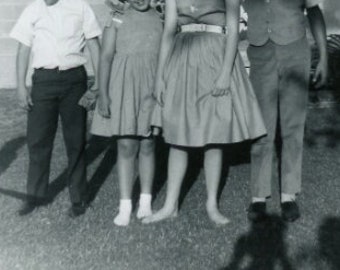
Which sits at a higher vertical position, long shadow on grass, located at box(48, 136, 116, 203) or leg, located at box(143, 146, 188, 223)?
leg, located at box(143, 146, 188, 223)

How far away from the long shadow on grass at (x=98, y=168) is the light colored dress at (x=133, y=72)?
1.05 metres

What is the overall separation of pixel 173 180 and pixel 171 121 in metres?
0.49

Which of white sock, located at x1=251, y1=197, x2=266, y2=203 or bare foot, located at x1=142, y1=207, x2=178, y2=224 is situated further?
white sock, located at x1=251, y1=197, x2=266, y2=203

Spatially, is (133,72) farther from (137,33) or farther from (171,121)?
(171,121)

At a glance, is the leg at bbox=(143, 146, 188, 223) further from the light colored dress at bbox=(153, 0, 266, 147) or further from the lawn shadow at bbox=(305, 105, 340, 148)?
the lawn shadow at bbox=(305, 105, 340, 148)

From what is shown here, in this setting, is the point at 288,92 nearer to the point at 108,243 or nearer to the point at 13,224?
the point at 108,243

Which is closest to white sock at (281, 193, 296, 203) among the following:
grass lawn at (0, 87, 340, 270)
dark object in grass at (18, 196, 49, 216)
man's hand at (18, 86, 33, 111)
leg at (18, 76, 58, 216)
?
grass lawn at (0, 87, 340, 270)

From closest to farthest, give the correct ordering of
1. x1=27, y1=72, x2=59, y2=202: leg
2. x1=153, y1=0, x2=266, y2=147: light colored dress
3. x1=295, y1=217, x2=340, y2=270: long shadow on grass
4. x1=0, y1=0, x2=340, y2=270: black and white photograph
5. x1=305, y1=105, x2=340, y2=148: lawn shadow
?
x1=295, y1=217, x2=340, y2=270: long shadow on grass < x1=0, y1=0, x2=340, y2=270: black and white photograph < x1=153, y1=0, x2=266, y2=147: light colored dress < x1=27, y1=72, x2=59, y2=202: leg < x1=305, y1=105, x2=340, y2=148: lawn shadow

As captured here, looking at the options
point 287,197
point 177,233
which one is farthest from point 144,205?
point 287,197

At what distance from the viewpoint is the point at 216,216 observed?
4.70m

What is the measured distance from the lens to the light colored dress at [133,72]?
14.5ft

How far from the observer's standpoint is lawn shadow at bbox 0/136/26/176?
637 cm

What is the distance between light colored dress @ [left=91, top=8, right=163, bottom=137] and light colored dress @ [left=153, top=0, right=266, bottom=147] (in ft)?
0.44

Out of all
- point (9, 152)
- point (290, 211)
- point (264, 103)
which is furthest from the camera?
point (9, 152)
